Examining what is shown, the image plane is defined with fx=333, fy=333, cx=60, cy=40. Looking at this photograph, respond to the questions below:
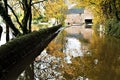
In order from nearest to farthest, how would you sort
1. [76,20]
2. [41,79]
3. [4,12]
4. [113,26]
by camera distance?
1. [41,79]
2. [4,12]
3. [113,26]
4. [76,20]

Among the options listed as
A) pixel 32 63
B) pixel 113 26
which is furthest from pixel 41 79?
pixel 113 26

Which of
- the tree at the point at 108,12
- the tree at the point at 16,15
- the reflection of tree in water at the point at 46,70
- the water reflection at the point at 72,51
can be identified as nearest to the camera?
the reflection of tree in water at the point at 46,70

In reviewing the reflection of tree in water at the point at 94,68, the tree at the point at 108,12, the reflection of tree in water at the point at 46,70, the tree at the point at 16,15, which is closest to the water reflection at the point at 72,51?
the reflection of tree in water at the point at 94,68

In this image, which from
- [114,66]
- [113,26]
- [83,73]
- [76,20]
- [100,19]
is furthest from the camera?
[76,20]

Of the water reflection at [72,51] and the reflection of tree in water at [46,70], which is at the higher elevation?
the reflection of tree in water at [46,70]

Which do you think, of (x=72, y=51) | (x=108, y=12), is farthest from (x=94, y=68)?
(x=108, y=12)

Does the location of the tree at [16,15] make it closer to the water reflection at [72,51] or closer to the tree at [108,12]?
the water reflection at [72,51]

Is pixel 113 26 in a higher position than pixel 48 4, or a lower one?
lower

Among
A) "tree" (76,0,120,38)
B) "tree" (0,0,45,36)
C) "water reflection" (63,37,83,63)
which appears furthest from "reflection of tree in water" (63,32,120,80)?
"tree" (76,0,120,38)

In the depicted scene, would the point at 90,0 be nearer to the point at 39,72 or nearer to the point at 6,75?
the point at 39,72

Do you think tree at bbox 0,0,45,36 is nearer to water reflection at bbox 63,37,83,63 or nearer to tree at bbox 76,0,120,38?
water reflection at bbox 63,37,83,63

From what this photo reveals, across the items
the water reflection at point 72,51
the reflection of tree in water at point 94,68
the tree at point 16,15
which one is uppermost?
the tree at point 16,15

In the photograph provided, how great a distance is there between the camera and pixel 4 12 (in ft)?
64.0

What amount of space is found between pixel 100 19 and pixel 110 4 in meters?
5.99
